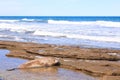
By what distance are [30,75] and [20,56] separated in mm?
4655

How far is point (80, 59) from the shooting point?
1497 centimetres

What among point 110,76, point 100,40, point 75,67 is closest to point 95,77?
point 110,76

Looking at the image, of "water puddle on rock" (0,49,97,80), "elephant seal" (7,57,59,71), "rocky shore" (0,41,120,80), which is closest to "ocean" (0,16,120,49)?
"rocky shore" (0,41,120,80)

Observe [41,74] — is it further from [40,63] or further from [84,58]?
[84,58]

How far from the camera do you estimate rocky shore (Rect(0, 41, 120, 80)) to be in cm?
1188

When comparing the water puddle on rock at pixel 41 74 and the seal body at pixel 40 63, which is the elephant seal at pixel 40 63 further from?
the water puddle on rock at pixel 41 74

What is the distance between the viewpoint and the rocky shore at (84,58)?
11.9 m

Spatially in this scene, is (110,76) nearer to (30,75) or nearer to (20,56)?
(30,75)

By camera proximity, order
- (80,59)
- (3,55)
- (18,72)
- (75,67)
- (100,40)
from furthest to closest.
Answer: (100,40)
(3,55)
(80,59)
(75,67)
(18,72)

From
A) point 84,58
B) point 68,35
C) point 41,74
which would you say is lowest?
point 68,35

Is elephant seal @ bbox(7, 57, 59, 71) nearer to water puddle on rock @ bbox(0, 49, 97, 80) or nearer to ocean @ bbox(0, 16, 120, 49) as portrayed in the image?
water puddle on rock @ bbox(0, 49, 97, 80)

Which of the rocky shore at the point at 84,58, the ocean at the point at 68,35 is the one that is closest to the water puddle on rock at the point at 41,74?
the rocky shore at the point at 84,58

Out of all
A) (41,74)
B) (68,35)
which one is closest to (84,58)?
(41,74)

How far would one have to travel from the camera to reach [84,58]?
1506 cm
